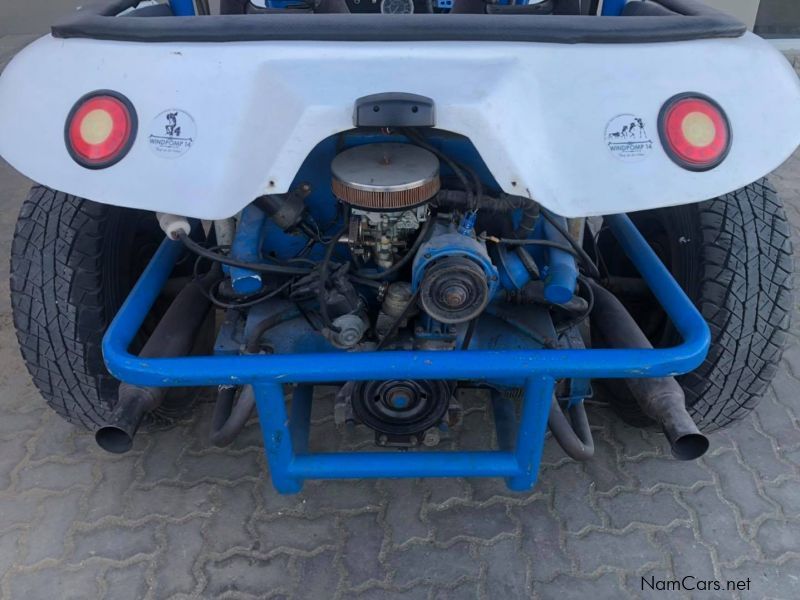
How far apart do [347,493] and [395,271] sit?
2.51 ft

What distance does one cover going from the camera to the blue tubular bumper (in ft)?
4.73

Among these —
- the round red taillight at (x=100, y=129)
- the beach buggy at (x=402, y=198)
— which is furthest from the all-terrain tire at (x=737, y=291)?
the round red taillight at (x=100, y=129)

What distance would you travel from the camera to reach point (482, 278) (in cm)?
144

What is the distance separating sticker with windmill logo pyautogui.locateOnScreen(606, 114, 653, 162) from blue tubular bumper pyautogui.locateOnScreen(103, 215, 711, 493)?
40 centimetres

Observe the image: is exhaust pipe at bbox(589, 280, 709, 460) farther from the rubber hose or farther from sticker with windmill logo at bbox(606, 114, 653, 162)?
sticker with windmill logo at bbox(606, 114, 653, 162)

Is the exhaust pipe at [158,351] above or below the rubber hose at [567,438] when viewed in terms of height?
above

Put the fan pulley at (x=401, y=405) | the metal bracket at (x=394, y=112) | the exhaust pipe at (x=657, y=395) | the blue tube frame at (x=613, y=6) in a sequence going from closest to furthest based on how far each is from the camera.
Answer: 1. the metal bracket at (x=394, y=112)
2. the exhaust pipe at (x=657, y=395)
3. the fan pulley at (x=401, y=405)
4. the blue tube frame at (x=613, y=6)

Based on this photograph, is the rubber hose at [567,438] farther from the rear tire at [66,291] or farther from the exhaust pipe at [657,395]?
the rear tire at [66,291]

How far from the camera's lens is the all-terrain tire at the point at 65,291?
186 cm

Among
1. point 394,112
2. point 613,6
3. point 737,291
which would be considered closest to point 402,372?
point 394,112

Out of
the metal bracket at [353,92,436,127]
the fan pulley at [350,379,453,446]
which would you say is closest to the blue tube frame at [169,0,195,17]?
the metal bracket at [353,92,436,127]

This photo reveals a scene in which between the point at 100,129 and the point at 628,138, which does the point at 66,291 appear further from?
the point at 628,138

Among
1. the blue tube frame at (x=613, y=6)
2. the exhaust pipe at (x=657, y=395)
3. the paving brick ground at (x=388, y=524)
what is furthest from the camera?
the blue tube frame at (x=613, y=6)

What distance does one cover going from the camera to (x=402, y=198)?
1.37 metres
